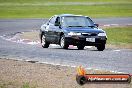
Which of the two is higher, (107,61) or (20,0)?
(107,61)

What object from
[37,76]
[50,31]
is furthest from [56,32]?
[37,76]

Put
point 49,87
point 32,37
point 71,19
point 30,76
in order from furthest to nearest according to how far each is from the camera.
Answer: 1. point 32,37
2. point 71,19
3. point 30,76
4. point 49,87

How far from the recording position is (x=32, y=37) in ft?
99.9

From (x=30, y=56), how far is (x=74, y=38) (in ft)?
10.6

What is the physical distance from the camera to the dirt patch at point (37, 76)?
11.8 meters

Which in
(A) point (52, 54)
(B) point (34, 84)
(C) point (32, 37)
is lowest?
(C) point (32, 37)

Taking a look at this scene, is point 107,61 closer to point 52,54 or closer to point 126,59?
point 126,59

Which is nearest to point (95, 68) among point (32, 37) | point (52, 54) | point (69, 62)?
point (69, 62)

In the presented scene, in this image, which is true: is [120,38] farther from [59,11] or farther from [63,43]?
[59,11]

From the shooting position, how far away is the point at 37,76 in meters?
13.2

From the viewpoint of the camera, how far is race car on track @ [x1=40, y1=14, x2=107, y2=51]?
70.3 ft

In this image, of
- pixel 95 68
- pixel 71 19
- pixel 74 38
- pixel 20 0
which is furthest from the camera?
pixel 20 0

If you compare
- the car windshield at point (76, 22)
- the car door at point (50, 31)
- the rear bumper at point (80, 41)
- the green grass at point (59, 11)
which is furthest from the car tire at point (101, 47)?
the green grass at point (59, 11)

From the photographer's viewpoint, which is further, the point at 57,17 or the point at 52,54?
the point at 57,17
